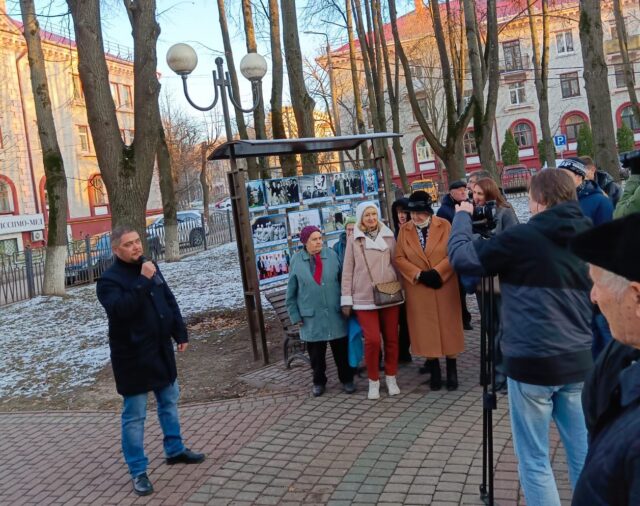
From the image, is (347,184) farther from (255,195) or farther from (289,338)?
(289,338)

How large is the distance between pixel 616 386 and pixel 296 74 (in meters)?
11.6

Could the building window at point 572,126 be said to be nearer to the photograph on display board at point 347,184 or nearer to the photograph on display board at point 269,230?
the photograph on display board at point 347,184

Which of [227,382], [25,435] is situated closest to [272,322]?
[227,382]

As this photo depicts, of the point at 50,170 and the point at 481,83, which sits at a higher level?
the point at 481,83

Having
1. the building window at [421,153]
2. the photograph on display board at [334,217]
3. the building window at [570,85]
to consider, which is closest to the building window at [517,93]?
the building window at [570,85]

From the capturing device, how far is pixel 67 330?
11.4 meters

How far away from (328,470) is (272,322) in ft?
17.9

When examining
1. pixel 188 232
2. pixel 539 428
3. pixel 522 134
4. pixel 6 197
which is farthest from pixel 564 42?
pixel 539 428

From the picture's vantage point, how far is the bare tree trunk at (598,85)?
10.6 metres

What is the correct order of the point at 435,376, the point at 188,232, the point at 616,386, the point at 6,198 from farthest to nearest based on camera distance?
the point at 6,198 → the point at 188,232 → the point at 435,376 → the point at 616,386

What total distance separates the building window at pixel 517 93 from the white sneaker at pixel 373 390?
49779 mm

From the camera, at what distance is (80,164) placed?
40562 mm

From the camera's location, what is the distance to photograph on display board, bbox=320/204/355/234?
27.6 feet

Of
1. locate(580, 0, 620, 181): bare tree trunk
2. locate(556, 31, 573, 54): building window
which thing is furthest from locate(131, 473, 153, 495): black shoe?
locate(556, 31, 573, 54): building window
